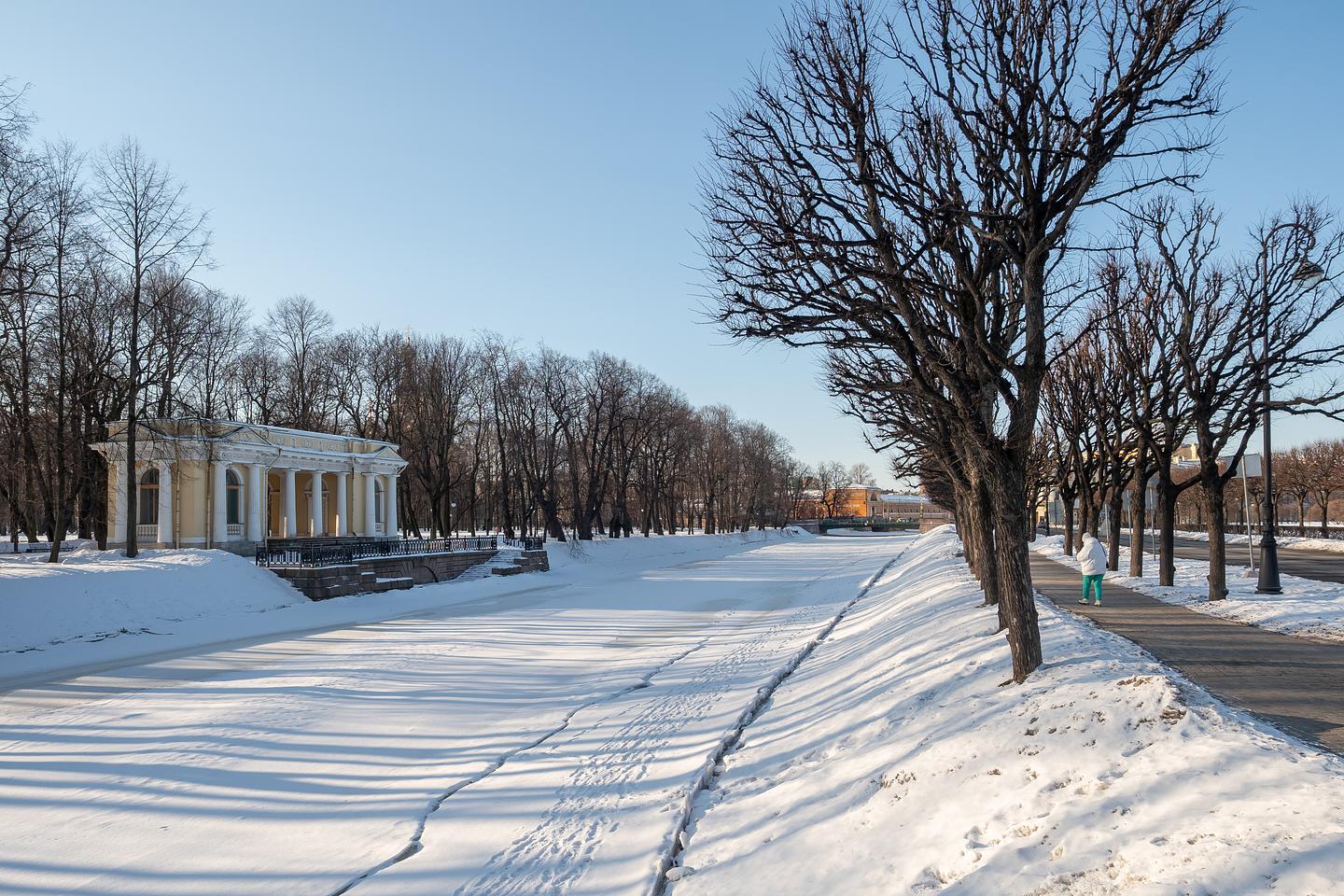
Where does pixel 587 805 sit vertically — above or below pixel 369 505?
below

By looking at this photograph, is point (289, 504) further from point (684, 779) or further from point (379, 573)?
point (684, 779)

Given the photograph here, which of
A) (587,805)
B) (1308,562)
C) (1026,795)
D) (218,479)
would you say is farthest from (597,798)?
(218,479)

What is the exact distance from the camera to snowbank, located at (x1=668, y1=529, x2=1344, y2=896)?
14.1 ft

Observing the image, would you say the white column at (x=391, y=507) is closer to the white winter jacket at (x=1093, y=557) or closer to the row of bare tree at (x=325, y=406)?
the row of bare tree at (x=325, y=406)

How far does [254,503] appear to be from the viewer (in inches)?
1577

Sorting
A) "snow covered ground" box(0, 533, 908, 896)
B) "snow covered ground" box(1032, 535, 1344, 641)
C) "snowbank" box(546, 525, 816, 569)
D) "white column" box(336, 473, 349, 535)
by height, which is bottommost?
"snowbank" box(546, 525, 816, 569)

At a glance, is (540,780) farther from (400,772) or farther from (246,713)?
(246,713)

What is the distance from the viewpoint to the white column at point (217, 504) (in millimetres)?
37969

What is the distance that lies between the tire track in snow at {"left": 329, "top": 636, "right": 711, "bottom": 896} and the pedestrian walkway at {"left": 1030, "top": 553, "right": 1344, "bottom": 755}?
6774 mm

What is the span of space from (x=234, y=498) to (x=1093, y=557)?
36.8 meters

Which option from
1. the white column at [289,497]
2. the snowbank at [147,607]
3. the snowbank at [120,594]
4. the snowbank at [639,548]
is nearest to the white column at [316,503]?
the white column at [289,497]

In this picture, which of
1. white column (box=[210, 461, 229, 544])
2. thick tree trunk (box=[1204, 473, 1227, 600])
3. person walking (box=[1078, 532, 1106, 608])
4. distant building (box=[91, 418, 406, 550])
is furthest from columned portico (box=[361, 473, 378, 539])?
thick tree trunk (box=[1204, 473, 1227, 600])

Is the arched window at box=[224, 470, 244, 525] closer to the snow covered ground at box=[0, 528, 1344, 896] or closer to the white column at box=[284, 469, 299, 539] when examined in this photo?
the white column at box=[284, 469, 299, 539]

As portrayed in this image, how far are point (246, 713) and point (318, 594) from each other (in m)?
18.8
